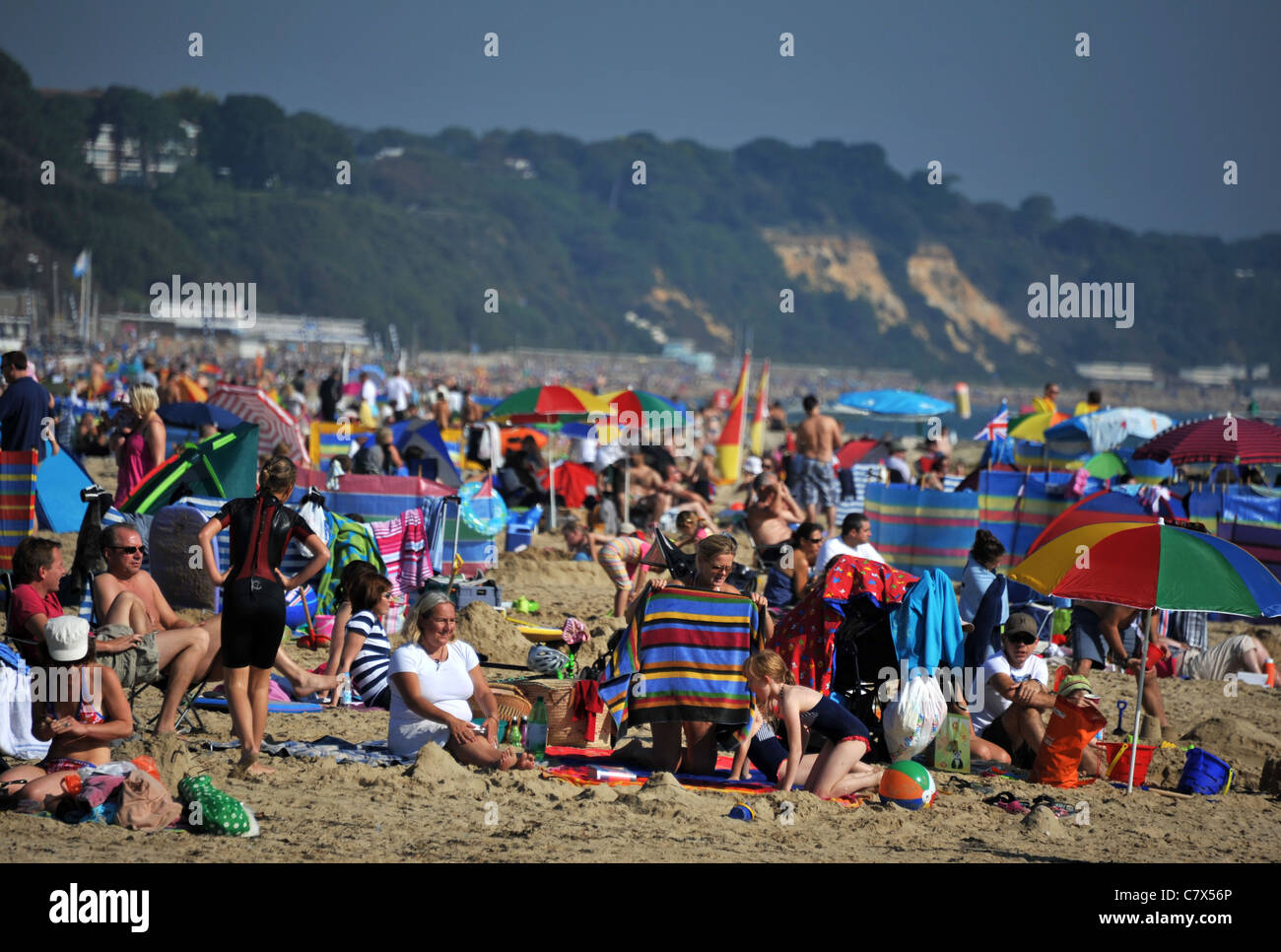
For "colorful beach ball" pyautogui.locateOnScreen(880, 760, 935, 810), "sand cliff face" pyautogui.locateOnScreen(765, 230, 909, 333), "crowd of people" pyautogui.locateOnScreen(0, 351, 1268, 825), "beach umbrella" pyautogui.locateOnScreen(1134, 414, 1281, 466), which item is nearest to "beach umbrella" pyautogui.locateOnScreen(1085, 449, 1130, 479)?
"beach umbrella" pyautogui.locateOnScreen(1134, 414, 1281, 466)

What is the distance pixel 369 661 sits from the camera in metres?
5.75

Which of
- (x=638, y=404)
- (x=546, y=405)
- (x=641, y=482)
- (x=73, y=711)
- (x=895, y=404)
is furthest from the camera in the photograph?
(x=895, y=404)

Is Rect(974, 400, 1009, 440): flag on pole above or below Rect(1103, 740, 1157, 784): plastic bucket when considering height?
above

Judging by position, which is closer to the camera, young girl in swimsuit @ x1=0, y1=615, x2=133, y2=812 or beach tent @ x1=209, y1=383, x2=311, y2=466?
young girl in swimsuit @ x1=0, y1=615, x2=133, y2=812

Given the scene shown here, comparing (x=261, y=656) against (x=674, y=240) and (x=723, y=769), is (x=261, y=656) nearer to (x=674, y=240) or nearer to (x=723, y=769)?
(x=723, y=769)

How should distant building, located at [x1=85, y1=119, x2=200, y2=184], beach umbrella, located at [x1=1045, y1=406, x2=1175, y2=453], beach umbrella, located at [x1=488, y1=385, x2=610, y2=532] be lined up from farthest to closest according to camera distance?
distant building, located at [x1=85, y1=119, x2=200, y2=184]
beach umbrella, located at [x1=1045, y1=406, x2=1175, y2=453]
beach umbrella, located at [x1=488, y1=385, x2=610, y2=532]

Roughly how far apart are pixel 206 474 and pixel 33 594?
2917 mm

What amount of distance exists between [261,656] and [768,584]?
3183 millimetres

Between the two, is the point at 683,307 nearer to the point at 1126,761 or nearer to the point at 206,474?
the point at 206,474

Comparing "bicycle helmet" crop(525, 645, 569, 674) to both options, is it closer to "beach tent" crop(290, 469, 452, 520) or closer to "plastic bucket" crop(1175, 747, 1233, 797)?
"beach tent" crop(290, 469, 452, 520)

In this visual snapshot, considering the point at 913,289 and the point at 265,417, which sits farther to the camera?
the point at 913,289

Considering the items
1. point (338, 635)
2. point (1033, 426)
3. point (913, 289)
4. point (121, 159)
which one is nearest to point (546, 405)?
point (1033, 426)

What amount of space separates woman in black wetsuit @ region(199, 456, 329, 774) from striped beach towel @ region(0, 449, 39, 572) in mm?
2769

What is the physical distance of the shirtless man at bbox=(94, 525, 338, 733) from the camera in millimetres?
4676
